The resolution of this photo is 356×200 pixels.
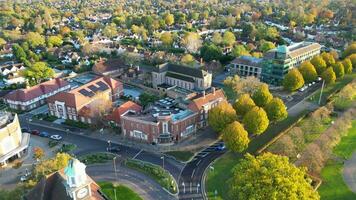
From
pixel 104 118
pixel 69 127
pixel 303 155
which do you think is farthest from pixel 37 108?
pixel 303 155

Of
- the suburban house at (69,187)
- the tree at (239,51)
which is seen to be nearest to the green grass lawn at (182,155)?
the suburban house at (69,187)

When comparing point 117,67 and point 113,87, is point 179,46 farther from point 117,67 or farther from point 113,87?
point 113,87

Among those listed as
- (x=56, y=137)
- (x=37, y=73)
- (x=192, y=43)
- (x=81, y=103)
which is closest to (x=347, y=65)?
(x=192, y=43)

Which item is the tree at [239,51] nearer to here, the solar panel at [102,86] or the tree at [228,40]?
the tree at [228,40]

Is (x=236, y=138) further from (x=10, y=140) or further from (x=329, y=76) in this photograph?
(x=329, y=76)

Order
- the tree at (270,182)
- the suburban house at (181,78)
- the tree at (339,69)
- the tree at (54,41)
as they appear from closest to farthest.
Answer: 1. the tree at (270,182)
2. the suburban house at (181,78)
3. the tree at (339,69)
4. the tree at (54,41)

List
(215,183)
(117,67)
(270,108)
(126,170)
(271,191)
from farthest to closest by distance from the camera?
(117,67) < (270,108) < (126,170) < (215,183) < (271,191)
